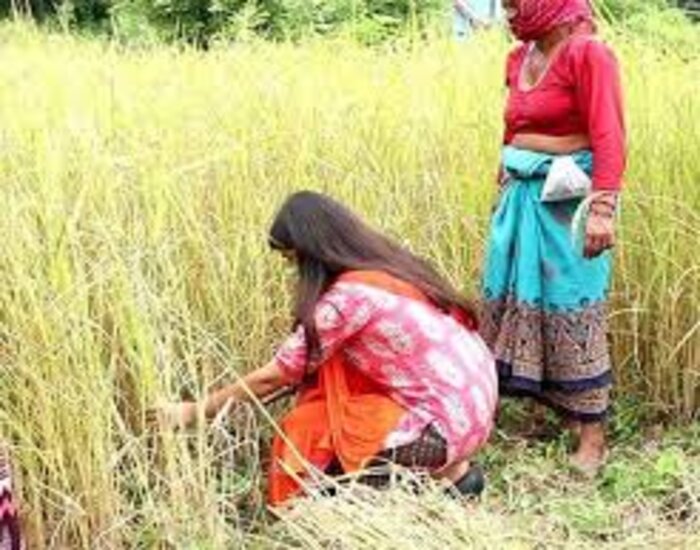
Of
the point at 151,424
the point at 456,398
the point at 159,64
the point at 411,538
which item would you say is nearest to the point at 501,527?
the point at 411,538

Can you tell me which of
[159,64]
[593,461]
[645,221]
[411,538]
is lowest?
[593,461]

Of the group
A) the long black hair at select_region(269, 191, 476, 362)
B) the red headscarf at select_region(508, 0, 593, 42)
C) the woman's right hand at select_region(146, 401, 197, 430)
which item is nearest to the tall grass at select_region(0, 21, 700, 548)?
the woman's right hand at select_region(146, 401, 197, 430)

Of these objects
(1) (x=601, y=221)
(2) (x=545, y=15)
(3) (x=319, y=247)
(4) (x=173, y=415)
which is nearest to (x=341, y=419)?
(3) (x=319, y=247)

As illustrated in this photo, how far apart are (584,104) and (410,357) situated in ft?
2.36

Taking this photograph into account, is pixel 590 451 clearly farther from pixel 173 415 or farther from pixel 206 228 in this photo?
pixel 173 415

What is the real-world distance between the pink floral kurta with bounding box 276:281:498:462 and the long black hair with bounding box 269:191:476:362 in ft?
0.11

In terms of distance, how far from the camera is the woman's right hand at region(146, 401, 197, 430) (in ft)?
8.09

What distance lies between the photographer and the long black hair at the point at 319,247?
2793 millimetres

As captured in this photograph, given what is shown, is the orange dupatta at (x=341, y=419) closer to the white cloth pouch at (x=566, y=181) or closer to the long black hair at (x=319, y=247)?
the long black hair at (x=319, y=247)

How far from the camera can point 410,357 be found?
2.84 metres

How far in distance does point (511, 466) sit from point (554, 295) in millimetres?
420

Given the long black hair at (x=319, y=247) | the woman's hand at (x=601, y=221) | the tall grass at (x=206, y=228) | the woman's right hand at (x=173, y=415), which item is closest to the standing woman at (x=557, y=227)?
the woman's hand at (x=601, y=221)

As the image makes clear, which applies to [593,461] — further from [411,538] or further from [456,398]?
[411,538]

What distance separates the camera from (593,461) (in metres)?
3.24
